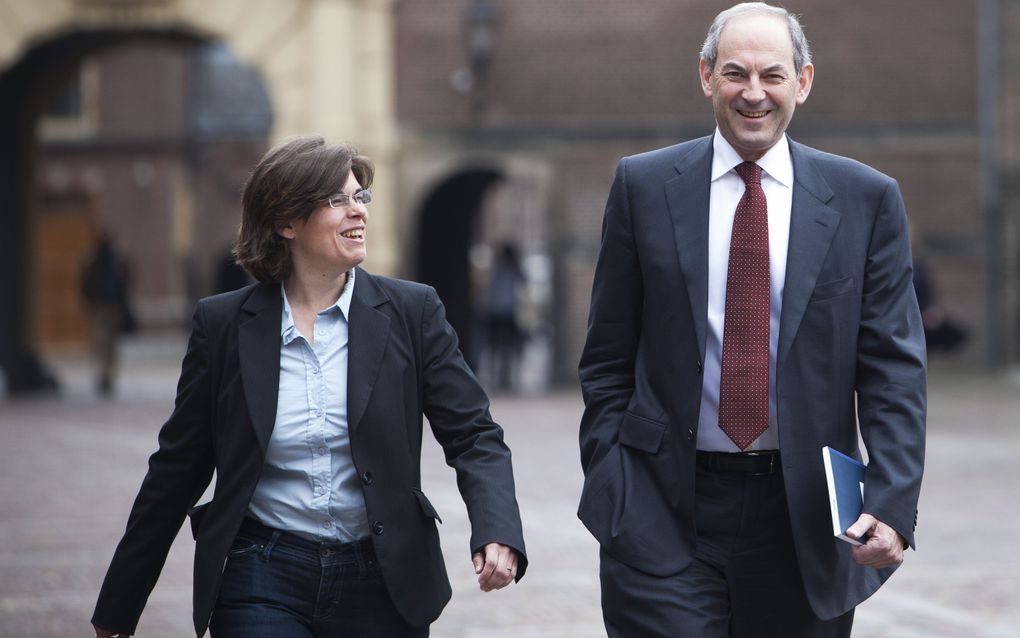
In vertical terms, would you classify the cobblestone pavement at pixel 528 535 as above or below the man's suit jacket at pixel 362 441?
below

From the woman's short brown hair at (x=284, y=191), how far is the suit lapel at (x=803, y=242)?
0.93m

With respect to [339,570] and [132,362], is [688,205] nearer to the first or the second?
[339,570]

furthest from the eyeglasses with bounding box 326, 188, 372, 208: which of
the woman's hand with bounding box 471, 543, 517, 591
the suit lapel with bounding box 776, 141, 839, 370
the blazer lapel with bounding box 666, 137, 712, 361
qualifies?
the suit lapel with bounding box 776, 141, 839, 370

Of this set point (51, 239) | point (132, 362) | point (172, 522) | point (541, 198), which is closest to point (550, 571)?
point (172, 522)

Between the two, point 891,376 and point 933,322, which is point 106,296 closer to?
point 933,322

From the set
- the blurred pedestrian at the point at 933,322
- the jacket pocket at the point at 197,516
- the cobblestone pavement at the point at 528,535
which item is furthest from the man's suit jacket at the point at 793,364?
the blurred pedestrian at the point at 933,322

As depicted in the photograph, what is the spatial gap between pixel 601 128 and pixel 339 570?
686 inches

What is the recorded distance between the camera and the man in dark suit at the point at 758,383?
351 centimetres

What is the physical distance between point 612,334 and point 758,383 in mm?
374

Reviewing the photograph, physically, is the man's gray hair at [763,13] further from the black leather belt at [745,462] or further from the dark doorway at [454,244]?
the dark doorway at [454,244]

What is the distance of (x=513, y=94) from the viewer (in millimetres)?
20516

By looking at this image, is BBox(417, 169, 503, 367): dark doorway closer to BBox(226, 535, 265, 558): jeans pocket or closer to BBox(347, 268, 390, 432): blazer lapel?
BBox(347, 268, 390, 432): blazer lapel

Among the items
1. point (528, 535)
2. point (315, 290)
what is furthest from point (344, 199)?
point (528, 535)

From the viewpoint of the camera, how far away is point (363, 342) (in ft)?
11.8
